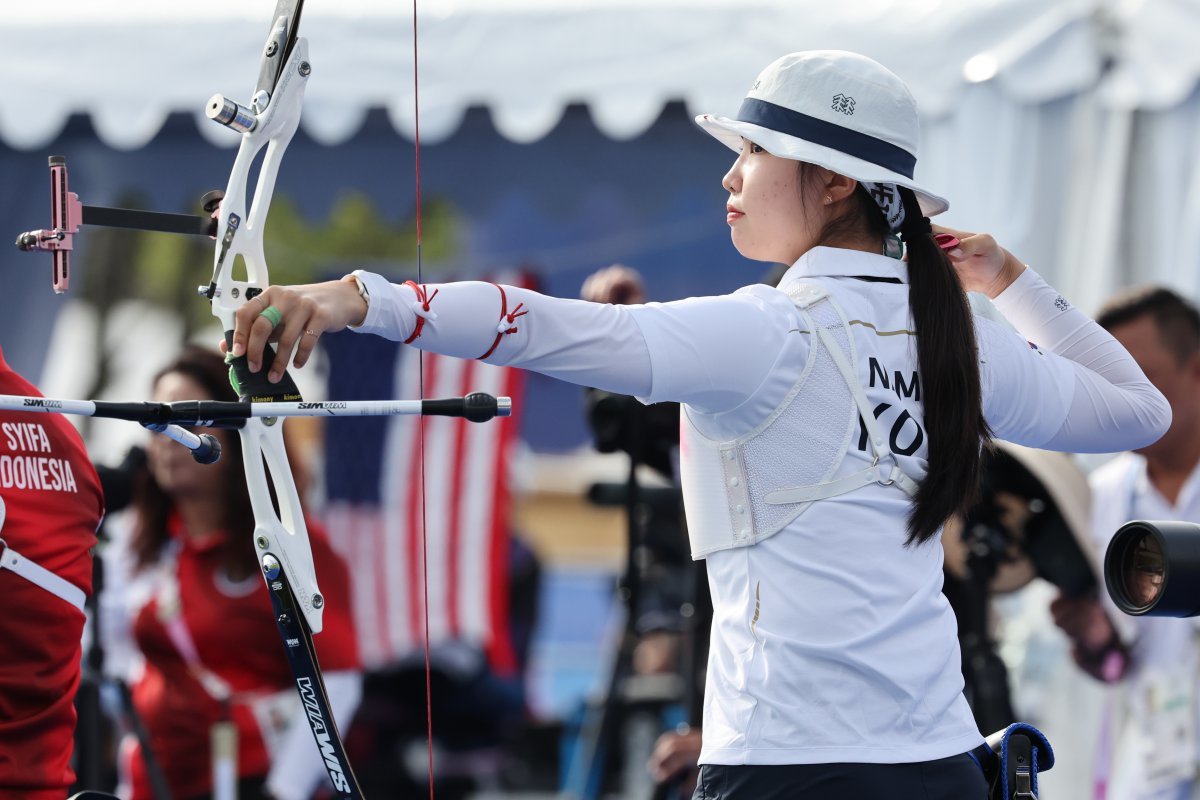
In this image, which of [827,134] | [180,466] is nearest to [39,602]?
[827,134]

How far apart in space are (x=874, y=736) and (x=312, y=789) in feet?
6.45

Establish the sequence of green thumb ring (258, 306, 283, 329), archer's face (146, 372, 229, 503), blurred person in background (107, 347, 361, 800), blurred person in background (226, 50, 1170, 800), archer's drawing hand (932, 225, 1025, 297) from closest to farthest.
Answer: green thumb ring (258, 306, 283, 329), blurred person in background (226, 50, 1170, 800), archer's drawing hand (932, 225, 1025, 297), blurred person in background (107, 347, 361, 800), archer's face (146, 372, 229, 503)

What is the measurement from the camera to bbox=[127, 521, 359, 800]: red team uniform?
3.39 meters

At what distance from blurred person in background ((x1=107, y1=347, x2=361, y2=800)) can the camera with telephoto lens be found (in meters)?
1.87

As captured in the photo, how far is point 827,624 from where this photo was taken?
1634mm

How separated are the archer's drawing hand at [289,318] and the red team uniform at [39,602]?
20.0 inches

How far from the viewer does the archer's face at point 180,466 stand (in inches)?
140

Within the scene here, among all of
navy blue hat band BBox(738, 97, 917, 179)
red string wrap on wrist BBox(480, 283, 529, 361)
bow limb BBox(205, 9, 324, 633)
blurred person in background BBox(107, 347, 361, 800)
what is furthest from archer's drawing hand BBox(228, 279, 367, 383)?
blurred person in background BBox(107, 347, 361, 800)

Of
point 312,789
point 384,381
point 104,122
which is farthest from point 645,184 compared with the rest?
point 312,789

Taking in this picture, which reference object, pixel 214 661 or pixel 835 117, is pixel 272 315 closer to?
pixel 835 117

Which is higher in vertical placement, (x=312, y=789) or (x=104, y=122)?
(x=104, y=122)

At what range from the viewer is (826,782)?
161cm

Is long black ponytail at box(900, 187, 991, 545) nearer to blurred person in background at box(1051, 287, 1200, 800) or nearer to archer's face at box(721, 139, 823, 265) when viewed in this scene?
archer's face at box(721, 139, 823, 265)

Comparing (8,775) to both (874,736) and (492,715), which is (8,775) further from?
(492,715)
